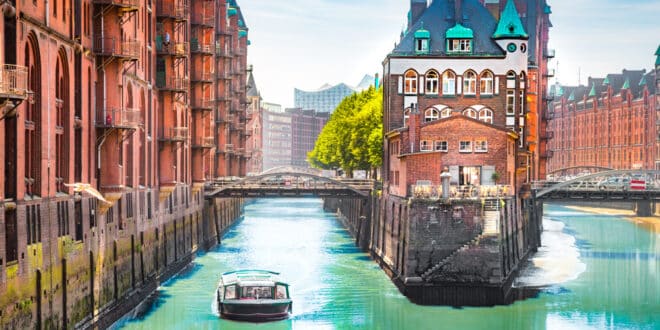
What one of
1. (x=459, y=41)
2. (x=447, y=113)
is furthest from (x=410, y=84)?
(x=459, y=41)

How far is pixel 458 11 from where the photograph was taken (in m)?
81.6

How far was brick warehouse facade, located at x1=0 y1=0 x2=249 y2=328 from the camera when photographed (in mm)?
37250

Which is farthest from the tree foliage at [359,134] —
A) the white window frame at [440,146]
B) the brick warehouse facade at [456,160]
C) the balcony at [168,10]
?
the white window frame at [440,146]

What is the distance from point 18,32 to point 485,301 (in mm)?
31381

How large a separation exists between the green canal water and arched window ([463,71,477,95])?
13.2 metres

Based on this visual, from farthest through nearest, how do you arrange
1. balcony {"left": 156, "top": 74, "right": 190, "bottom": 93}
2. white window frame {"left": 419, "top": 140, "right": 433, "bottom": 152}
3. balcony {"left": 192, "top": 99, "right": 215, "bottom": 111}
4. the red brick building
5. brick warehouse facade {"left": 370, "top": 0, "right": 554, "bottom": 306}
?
balcony {"left": 192, "top": 99, "right": 215, "bottom": 111}, the red brick building, balcony {"left": 156, "top": 74, "right": 190, "bottom": 93}, white window frame {"left": 419, "top": 140, "right": 433, "bottom": 152}, brick warehouse facade {"left": 370, "top": 0, "right": 554, "bottom": 306}

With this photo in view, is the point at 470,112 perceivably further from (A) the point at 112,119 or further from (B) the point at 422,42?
(A) the point at 112,119

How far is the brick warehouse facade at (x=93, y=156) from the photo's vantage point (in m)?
37.2

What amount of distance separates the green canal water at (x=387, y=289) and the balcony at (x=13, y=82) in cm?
1775

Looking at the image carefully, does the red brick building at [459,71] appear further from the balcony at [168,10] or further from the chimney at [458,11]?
the balcony at [168,10]

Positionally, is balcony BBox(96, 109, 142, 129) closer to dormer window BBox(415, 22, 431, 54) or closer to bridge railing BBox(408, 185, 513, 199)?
bridge railing BBox(408, 185, 513, 199)

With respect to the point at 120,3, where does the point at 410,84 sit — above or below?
below

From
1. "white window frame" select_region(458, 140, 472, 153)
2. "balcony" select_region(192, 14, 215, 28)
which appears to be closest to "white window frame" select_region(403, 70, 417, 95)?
→ "white window frame" select_region(458, 140, 472, 153)

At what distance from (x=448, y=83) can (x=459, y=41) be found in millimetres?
3120
